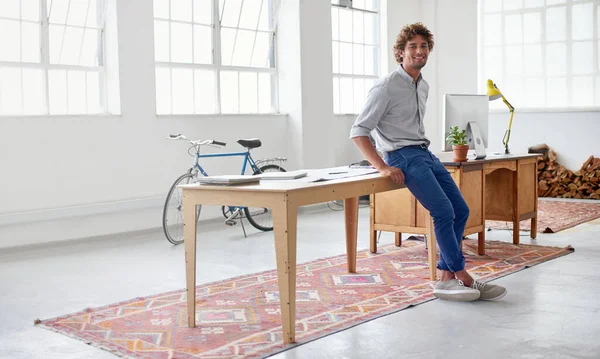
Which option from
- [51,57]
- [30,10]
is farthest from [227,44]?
[30,10]

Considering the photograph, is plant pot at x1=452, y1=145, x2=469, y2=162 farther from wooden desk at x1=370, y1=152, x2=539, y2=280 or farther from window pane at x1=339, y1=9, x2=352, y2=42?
window pane at x1=339, y1=9, x2=352, y2=42

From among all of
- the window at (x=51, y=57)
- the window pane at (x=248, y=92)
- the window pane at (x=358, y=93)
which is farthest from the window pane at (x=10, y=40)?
the window pane at (x=358, y=93)

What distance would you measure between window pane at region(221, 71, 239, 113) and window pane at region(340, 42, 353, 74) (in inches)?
81.1

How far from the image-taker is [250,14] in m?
8.84

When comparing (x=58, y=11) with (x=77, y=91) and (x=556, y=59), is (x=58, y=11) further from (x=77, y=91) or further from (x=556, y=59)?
(x=556, y=59)

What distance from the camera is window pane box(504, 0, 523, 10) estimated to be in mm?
10766

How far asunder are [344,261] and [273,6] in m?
4.49

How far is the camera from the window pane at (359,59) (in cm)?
A: 1047

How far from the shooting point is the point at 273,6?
914 cm

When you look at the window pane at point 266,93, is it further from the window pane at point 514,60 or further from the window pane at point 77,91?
the window pane at point 514,60

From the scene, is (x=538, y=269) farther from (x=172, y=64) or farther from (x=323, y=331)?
(x=172, y=64)

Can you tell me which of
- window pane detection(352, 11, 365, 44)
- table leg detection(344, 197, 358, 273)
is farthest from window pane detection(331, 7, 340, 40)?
table leg detection(344, 197, 358, 273)

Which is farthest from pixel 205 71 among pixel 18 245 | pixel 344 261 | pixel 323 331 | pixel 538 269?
pixel 323 331

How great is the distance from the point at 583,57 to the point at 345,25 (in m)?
3.24
